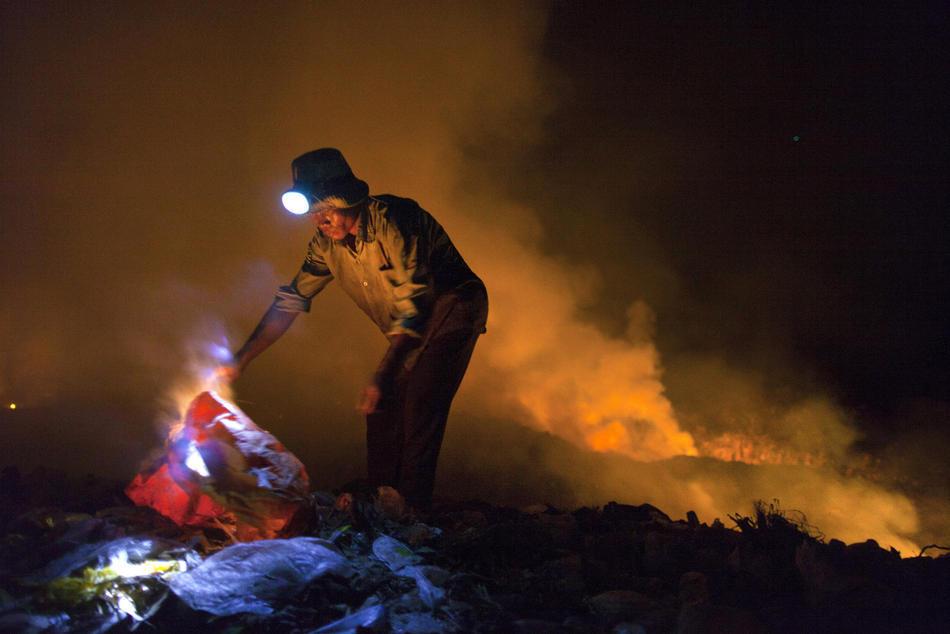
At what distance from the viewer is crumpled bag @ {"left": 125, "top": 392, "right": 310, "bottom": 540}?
247 centimetres

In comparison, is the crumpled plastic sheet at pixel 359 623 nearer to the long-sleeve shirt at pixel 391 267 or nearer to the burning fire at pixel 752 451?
the long-sleeve shirt at pixel 391 267

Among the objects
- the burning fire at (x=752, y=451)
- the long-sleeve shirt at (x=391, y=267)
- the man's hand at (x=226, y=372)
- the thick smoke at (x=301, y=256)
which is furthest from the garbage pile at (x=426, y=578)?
the burning fire at (x=752, y=451)

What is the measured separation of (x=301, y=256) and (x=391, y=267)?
22.8 ft

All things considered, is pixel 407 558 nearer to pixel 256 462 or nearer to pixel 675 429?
pixel 256 462

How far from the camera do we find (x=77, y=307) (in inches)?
348

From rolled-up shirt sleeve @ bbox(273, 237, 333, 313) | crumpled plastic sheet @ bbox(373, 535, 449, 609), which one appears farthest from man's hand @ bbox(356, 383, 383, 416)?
rolled-up shirt sleeve @ bbox(273, 237, 333, 313)

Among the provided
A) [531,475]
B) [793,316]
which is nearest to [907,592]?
[531,475]

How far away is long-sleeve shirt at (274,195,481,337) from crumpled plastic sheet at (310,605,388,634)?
4.53 feet

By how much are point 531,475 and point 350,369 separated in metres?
4.43

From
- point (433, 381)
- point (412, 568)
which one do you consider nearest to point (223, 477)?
point (412, 568)

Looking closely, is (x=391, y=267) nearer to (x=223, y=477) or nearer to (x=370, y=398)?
(x=370, y=398)

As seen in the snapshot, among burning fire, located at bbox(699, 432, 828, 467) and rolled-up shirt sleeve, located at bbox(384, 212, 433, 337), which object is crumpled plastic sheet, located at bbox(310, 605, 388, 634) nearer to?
rolled-up shirt sleeve, located at bbox(384, 212, 433, 337)

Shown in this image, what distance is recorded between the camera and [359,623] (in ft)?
6.23

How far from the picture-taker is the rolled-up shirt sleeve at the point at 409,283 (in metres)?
3.08
